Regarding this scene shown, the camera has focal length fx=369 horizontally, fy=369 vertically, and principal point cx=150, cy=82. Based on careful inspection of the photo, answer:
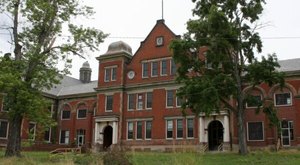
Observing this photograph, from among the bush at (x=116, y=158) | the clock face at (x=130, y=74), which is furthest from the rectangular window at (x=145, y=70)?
the bush at (x=116, y=158)

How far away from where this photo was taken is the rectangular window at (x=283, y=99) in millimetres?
35406

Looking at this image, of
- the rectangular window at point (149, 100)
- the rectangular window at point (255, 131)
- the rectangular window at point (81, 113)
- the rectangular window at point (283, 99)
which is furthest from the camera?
the rectangular window at point (81, 113)

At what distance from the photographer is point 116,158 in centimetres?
1311

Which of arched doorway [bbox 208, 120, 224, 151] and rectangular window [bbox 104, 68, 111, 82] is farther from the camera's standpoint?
rectangular window [bbox 104, 68, 111, 82]

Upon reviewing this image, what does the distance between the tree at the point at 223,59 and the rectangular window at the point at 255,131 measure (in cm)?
893

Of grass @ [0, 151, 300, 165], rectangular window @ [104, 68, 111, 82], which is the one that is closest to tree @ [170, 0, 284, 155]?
grass @ [0, 151, 300, 165]

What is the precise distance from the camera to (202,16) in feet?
95.7

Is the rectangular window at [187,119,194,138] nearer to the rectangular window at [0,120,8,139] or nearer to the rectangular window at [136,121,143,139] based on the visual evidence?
the rectangular window at [136,121,143,139]

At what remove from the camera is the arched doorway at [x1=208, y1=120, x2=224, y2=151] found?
124 feet

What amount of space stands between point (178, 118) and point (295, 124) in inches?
452

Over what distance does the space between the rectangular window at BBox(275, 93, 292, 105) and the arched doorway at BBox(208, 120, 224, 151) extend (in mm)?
6085

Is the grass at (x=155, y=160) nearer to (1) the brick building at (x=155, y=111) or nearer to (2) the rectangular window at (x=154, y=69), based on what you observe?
(1) the brick building at (x=155, y=111)

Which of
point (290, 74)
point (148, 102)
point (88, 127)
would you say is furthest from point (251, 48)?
point (88, 127)

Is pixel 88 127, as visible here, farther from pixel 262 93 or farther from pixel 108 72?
pixel 262 93
